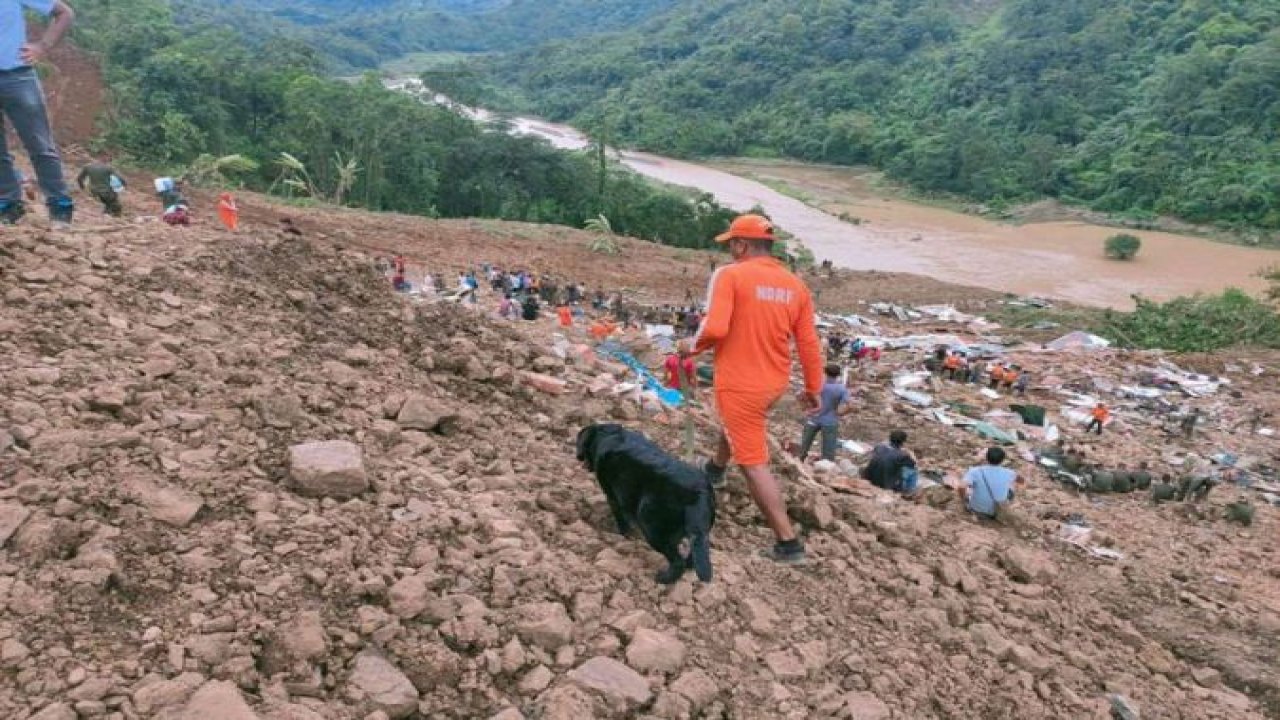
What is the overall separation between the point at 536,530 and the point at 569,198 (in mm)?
24553

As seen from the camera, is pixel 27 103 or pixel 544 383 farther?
pixel 544 383

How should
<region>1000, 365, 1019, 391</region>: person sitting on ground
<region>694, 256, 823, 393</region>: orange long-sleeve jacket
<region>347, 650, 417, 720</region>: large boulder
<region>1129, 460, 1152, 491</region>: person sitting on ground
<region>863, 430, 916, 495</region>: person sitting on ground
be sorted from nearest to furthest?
<region>347, 650, 417, 720</region>: large boulder, <region>694, 256, 823, 393</region>: orange long-sleeve jacket, <region>863, 430, 916, 495</region>: person sitting on ground, <region>1129, 460, 1152, 491</region>: person sitting on ground, <region>1000, 365, 1019, 391</region>: person sitting on ground

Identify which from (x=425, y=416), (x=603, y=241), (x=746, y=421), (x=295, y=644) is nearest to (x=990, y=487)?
(x=746, y=421)

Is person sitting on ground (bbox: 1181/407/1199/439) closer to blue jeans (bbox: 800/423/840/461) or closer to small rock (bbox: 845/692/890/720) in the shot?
blue jeans (bbox: 800/423/840/461)

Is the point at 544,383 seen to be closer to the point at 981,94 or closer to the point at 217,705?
the point at 217,705

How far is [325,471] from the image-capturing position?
249cm

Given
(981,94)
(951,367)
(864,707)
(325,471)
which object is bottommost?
(951,367)

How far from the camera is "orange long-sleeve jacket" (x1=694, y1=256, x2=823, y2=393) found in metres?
2.80

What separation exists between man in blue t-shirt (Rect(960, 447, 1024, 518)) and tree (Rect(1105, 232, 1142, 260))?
90.1 ft

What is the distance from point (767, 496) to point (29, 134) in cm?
353

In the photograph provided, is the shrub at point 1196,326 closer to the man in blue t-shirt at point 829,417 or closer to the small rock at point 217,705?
the man in blue t-shirt at point 829,417

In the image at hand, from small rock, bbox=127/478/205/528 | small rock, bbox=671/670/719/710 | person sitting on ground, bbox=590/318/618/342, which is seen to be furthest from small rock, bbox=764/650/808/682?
A: person sitting on ground, bbox=590/318/618/342

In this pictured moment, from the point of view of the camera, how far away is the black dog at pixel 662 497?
2555mm

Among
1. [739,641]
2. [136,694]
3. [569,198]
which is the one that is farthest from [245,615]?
[569,198]
